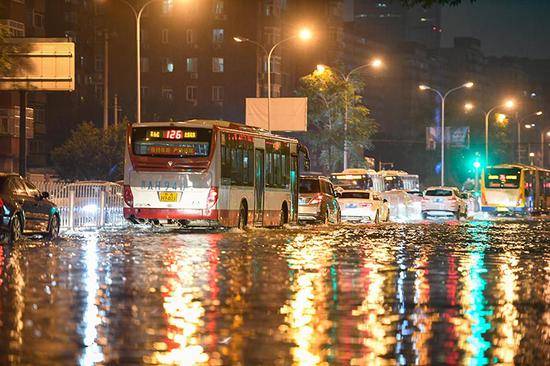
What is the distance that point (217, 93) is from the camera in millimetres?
123188

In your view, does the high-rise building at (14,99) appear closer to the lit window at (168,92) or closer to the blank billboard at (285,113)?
the blank billboard at (285,113)

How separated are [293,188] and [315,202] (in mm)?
2651

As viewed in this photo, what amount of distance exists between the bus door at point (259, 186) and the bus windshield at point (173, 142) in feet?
13.2

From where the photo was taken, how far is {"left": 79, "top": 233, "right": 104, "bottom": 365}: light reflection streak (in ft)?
36.6

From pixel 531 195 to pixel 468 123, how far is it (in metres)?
69.9

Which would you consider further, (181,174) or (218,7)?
(218,7)

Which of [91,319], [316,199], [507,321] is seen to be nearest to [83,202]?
[316,199]

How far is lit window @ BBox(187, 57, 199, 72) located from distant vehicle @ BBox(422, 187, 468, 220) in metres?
61.2

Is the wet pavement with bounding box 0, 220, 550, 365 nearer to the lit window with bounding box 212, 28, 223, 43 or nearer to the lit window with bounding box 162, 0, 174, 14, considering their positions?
the lit window with bounding box 212, 28, 223, 43

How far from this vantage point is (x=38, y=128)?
91.6m

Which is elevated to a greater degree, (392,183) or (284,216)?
(392,183)

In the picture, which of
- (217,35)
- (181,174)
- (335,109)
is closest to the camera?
(181,174)

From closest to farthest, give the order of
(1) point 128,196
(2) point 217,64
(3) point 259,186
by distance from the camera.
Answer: (1) point 128,196 < (3) point 259,186 < (2) point 217,64

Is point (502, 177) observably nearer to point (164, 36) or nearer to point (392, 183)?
point (392, 183)
